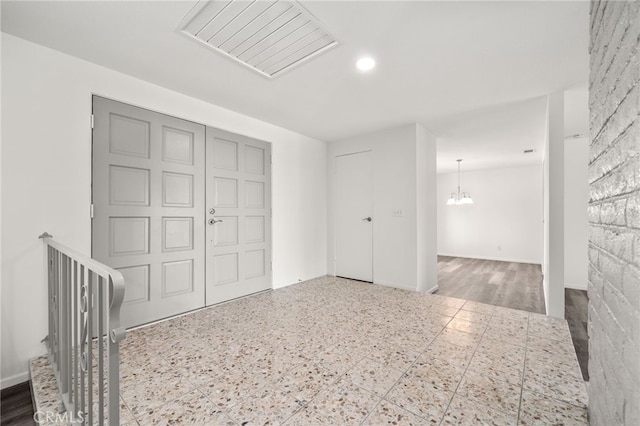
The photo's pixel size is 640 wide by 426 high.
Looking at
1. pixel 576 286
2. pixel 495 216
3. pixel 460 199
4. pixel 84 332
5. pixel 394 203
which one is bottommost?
pixel 576 286

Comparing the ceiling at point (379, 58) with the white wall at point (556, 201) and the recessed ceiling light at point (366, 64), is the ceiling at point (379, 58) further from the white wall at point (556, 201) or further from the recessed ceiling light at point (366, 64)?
the white wall at point (556, 201)

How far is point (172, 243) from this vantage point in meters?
2.89

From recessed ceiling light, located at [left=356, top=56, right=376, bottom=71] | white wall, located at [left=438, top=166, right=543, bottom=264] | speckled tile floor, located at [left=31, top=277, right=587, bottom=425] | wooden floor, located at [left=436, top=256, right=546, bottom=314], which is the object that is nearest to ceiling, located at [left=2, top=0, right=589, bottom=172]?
recessed ceiling light, located at [left=356, top=56, right=376, bottom=71]

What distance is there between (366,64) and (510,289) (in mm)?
4218

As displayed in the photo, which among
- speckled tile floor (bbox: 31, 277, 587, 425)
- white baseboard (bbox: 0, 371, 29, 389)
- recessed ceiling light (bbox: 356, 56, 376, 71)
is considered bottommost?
white baseboard (bbox: 0, 371, 29, 389)

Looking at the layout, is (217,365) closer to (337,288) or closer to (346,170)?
(337,288)

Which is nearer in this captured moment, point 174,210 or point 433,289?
point 174,210

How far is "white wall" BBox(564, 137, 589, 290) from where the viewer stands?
181 inches

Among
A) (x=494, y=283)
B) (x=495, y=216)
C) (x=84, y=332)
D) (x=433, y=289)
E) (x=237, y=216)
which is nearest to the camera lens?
(x=84, y=332)

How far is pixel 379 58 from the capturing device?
7.51 ft

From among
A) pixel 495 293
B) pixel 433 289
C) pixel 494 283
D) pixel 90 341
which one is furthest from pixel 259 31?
pixel 494 283

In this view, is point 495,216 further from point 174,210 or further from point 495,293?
point 174,210

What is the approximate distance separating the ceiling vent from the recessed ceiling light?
0.34 meters

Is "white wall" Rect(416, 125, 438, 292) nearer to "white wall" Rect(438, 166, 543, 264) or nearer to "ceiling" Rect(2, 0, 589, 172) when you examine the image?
"ceiling" Rect(2, 0, 589, 172)
